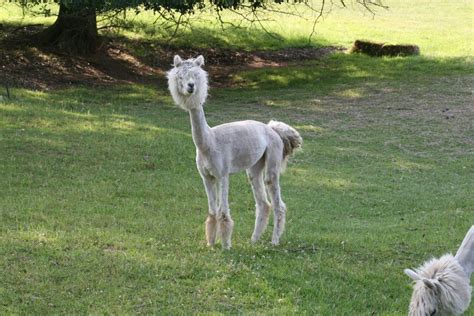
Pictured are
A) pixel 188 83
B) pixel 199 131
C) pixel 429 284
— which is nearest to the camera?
pixel 429 284

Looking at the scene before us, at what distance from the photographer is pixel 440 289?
5867 mm

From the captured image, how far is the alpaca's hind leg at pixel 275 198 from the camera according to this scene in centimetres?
955

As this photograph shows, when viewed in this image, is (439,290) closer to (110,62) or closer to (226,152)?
(226,152)

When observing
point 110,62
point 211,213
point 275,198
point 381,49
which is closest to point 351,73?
point 381,49

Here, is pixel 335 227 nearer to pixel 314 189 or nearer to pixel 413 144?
pixel 314 189

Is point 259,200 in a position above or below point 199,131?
below

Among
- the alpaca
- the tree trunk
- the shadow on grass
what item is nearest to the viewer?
the alpaca

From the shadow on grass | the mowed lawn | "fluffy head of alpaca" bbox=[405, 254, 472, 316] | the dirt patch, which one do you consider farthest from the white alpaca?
the shadow on grass

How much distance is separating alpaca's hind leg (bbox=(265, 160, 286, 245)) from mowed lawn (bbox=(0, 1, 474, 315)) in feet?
0.67

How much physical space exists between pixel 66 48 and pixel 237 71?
551cm

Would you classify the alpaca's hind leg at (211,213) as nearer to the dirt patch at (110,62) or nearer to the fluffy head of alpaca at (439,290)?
the fluffy head of alpaca at (439,290)

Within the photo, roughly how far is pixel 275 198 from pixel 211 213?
1015 mm

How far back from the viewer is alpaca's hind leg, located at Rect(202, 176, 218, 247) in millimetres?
8977

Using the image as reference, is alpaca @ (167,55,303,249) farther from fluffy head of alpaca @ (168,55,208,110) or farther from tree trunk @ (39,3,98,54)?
tree trunk @ (39,3,98,54)
